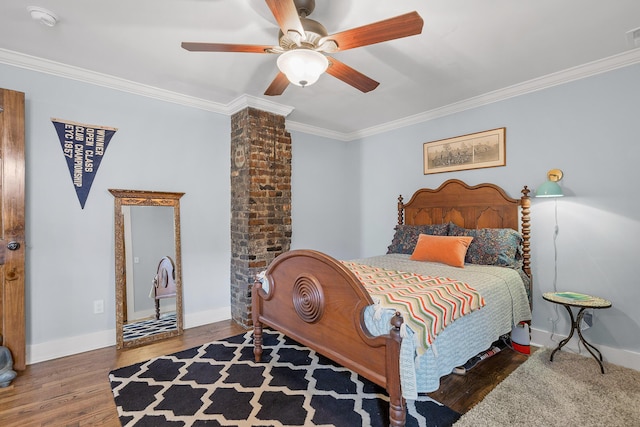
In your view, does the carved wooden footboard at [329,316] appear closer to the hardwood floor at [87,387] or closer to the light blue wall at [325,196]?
the hardwood floor at [87,387]

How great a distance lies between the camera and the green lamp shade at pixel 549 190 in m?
2.62

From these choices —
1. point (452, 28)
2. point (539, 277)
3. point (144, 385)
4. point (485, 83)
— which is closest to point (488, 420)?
point (539, 277)

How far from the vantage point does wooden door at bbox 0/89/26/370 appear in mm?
2273

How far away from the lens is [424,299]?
5.69 feet

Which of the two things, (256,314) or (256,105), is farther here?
(256,105)

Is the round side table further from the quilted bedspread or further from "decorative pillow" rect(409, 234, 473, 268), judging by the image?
"decorative pillow" rect(409, 234, 473, 268)

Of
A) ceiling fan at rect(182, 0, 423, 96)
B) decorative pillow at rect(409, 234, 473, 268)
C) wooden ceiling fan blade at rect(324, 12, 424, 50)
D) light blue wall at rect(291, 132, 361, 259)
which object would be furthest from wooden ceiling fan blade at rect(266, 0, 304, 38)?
light blue wall at rect(291, 132, 361, 259)

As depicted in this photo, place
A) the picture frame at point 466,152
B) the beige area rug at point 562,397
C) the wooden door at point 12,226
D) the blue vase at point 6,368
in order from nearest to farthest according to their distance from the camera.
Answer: the beige area rug at point 562,397 → the blue vase at point 6,368 → the wooden door at point 12,226 → the picture frame at point 466,152

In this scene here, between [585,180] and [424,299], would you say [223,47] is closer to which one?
Answer: [424,299]

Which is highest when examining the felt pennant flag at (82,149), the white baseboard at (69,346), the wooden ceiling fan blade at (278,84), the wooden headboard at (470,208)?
the wooden ceiling fan blade at (278,84)

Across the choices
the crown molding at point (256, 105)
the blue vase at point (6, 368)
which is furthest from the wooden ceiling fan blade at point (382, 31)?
the blue vase at point (6, 368)

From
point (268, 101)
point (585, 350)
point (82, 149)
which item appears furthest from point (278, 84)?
point (585, 350)

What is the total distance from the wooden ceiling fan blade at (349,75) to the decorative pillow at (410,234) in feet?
6.12

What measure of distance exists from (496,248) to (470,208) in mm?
670
